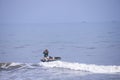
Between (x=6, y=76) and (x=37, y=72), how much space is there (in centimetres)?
423

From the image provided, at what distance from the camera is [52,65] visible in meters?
40.0

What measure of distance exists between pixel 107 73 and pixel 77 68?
5132mm

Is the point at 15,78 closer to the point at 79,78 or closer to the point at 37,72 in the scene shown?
the point at 37,72

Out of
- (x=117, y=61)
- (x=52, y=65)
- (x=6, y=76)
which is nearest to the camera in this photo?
(x=6, y=76)

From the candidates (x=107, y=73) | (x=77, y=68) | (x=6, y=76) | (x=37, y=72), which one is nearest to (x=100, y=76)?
(x=107, y=73)

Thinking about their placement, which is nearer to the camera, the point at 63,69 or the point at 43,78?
the point at 43,78

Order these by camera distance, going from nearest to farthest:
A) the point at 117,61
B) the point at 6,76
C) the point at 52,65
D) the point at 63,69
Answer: the point at 6,76 < the point at 63,69 < the point at 52,65 < the point at 117,61

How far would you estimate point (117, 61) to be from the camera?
151 feet

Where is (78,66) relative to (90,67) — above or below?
above

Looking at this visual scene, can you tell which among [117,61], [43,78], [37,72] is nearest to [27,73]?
[37,72]

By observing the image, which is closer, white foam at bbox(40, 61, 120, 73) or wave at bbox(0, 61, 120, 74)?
white foam at bbox(40, 61, 120, 73)

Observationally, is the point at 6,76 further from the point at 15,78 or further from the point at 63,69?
the point at 63,69

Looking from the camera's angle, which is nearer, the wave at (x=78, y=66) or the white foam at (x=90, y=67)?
the white foam at (x=90, y=67)

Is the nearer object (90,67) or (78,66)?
(90,67)
